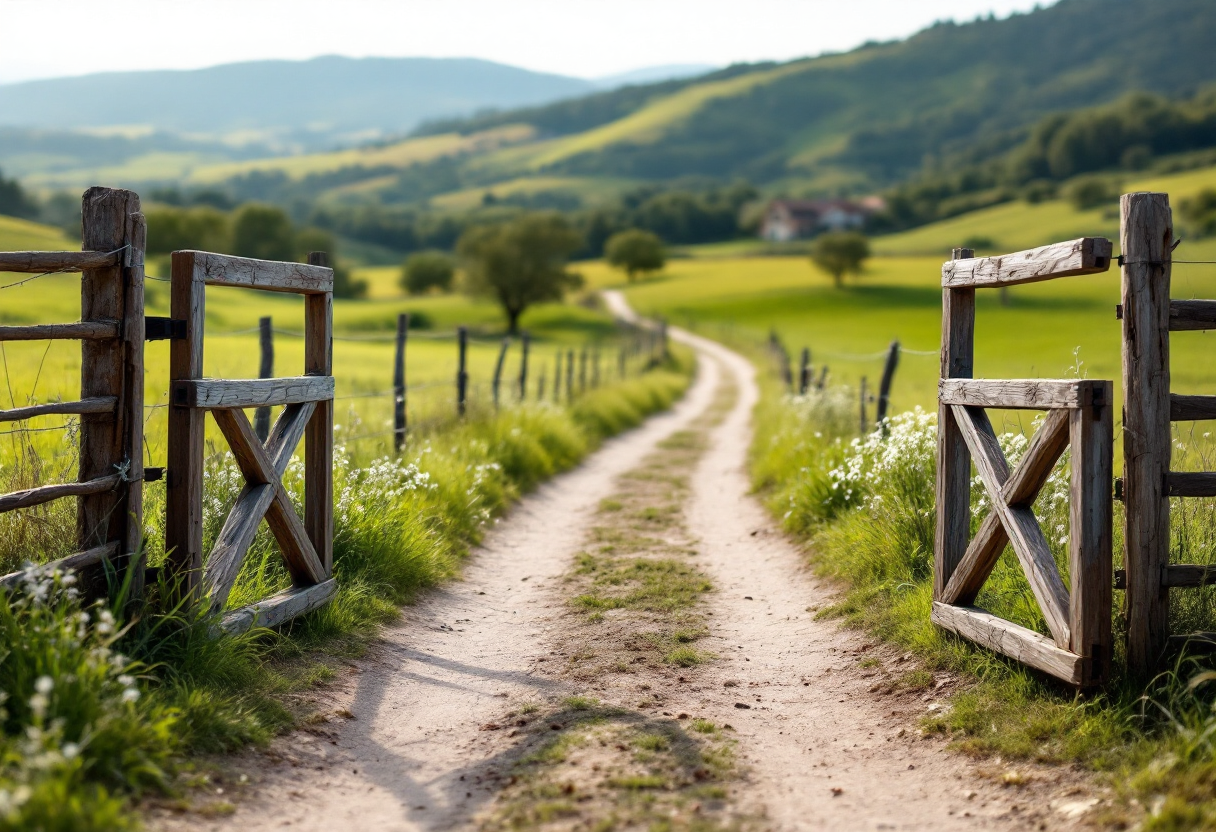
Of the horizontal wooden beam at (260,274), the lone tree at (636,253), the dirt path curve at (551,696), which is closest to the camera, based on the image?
the dirt path curve at (551,696)

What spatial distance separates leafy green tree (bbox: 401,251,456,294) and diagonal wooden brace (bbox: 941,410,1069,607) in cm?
8104

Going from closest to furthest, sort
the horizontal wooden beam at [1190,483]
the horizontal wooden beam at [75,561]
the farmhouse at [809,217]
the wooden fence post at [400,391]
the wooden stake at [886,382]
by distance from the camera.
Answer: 1. the horizontal wooden beam at [75,561]
2. the horizontal wooden beam at [1190,483]
3. the wooden fence post at [400,391]
4. the wooden stake at [886,382]
5. the farmhouse at [809,217]

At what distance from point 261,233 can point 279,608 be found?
74046 millimetres

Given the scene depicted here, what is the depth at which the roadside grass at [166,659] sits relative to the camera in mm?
3709

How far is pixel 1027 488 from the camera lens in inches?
222

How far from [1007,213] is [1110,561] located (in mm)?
124259

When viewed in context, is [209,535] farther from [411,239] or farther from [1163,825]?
[411,239]

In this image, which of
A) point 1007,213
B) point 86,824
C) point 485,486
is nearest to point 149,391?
point 485,486

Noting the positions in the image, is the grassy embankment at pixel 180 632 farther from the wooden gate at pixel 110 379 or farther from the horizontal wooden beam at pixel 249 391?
the horizontal wooden beam at pixel 249 391

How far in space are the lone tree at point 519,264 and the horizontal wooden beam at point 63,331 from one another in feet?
204

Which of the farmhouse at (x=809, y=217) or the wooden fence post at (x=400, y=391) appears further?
the farmhouse at (x=809, y=217)

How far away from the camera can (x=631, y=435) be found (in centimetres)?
2072

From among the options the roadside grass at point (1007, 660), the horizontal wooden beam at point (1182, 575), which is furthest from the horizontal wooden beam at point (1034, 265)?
the horizontal wooden beam at point (1182, 575)

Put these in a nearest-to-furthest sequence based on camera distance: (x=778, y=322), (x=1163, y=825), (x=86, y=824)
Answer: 1. (x=86, y=824)
2. (x=1163, y=825)
3. (x=778, y=322)
